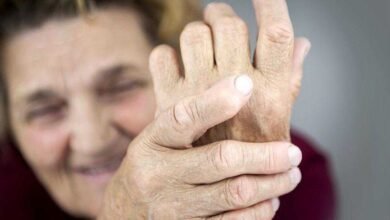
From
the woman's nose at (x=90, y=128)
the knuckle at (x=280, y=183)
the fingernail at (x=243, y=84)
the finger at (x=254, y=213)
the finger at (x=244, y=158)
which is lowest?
the woman's nose at (x=90, y=128)

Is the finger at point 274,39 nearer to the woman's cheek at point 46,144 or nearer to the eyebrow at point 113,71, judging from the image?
the eyebrow at point 113,71

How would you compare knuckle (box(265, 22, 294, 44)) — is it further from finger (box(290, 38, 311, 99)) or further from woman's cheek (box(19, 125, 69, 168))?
woman's cheek (box(19, 125, 69, 168))

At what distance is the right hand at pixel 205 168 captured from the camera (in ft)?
1.93

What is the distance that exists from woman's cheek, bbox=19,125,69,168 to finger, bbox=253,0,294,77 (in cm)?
44

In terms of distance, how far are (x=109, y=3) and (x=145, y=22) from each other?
7 cm

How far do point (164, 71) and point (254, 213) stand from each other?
19cm

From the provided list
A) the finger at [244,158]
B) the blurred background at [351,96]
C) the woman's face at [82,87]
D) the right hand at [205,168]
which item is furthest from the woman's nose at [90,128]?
the blurred background at [351,96]

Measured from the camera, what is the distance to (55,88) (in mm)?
896

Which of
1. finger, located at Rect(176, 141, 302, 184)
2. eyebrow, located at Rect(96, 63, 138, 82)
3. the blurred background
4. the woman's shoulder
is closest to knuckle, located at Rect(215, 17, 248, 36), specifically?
finger, located at Rect(176, 141, 302, 184)

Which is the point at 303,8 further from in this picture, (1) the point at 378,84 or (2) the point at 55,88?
(2) the point at 55,88

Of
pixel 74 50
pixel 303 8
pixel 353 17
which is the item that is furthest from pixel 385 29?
pixel 74 50

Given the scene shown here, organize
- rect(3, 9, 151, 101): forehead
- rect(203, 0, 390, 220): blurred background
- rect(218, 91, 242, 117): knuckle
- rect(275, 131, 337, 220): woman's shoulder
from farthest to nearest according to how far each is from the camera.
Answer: rect(203, 0, 390, 220): blurred background, rect(275, 131, 337, 220): woman's shoulder, rect(3, 9, 151, 101): forehead, rect(218, 91, 242, 117): knuckle

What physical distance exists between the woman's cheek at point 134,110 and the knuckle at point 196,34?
1.02 ft

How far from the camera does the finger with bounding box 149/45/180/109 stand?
2.14 ft
